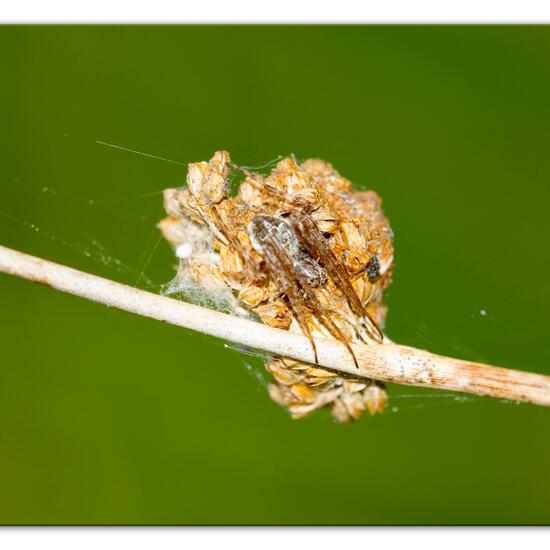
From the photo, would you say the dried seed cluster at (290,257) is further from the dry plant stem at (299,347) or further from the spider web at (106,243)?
the spider web at (106,243)

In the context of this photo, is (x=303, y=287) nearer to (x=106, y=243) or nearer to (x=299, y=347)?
(x=299, y=347)

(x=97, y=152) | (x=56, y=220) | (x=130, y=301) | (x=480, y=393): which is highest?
(x=97, y=152)

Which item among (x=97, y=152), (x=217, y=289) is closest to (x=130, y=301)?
(x=217, y=289)

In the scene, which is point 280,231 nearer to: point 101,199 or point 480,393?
point 480,393

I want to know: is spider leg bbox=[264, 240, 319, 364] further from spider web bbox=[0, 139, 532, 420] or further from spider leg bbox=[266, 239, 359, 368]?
spider web bbox=[0, 139, 532, 420]

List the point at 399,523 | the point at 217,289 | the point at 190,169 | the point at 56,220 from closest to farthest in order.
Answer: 1. the point at 190,169
2. the point at 217,289
3. the point at 399,523
4. the point at 56,220

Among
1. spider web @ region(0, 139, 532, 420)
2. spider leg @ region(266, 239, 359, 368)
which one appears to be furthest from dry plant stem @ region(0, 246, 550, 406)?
spider web @ region(0, 139, 532, 420)
